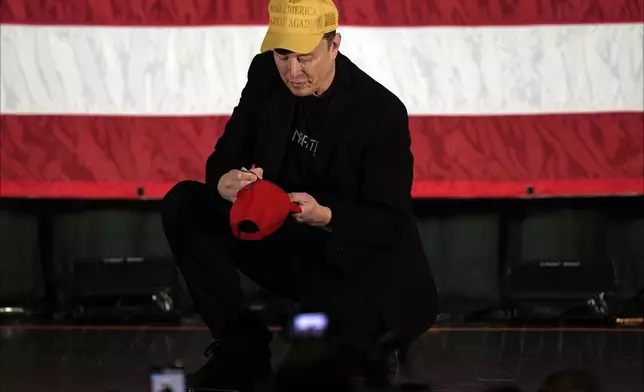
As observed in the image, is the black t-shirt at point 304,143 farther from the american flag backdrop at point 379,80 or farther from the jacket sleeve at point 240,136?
the american flag backdrop at point 379,80

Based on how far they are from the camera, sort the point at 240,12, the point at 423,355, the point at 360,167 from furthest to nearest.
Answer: the point at 240,12, the point at 423,355, the point at 360,167

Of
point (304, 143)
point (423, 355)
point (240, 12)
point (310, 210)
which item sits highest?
point (240, 12)

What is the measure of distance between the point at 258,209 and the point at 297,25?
1.03 ft

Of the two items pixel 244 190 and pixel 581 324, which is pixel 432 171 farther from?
pixel 244 190

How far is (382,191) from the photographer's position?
1687 mm

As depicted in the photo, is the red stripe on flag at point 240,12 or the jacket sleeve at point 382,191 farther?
the red stripe on flag at point 240,12

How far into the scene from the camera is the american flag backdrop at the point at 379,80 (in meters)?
2.46

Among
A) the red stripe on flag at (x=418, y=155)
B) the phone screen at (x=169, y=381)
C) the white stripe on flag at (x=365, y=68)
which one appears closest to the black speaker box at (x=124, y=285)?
the red stripe on flag at (x=418, y=155)

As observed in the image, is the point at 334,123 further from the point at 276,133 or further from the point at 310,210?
the point at 310,210

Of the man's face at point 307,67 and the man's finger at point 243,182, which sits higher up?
the man's face at point 307,67

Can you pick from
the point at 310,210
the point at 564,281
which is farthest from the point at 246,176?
the point at 564,281

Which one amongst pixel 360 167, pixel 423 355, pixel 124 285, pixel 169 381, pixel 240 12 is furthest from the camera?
pixel 124 285

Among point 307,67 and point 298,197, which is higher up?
point 307,67

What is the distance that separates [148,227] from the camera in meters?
2.59
